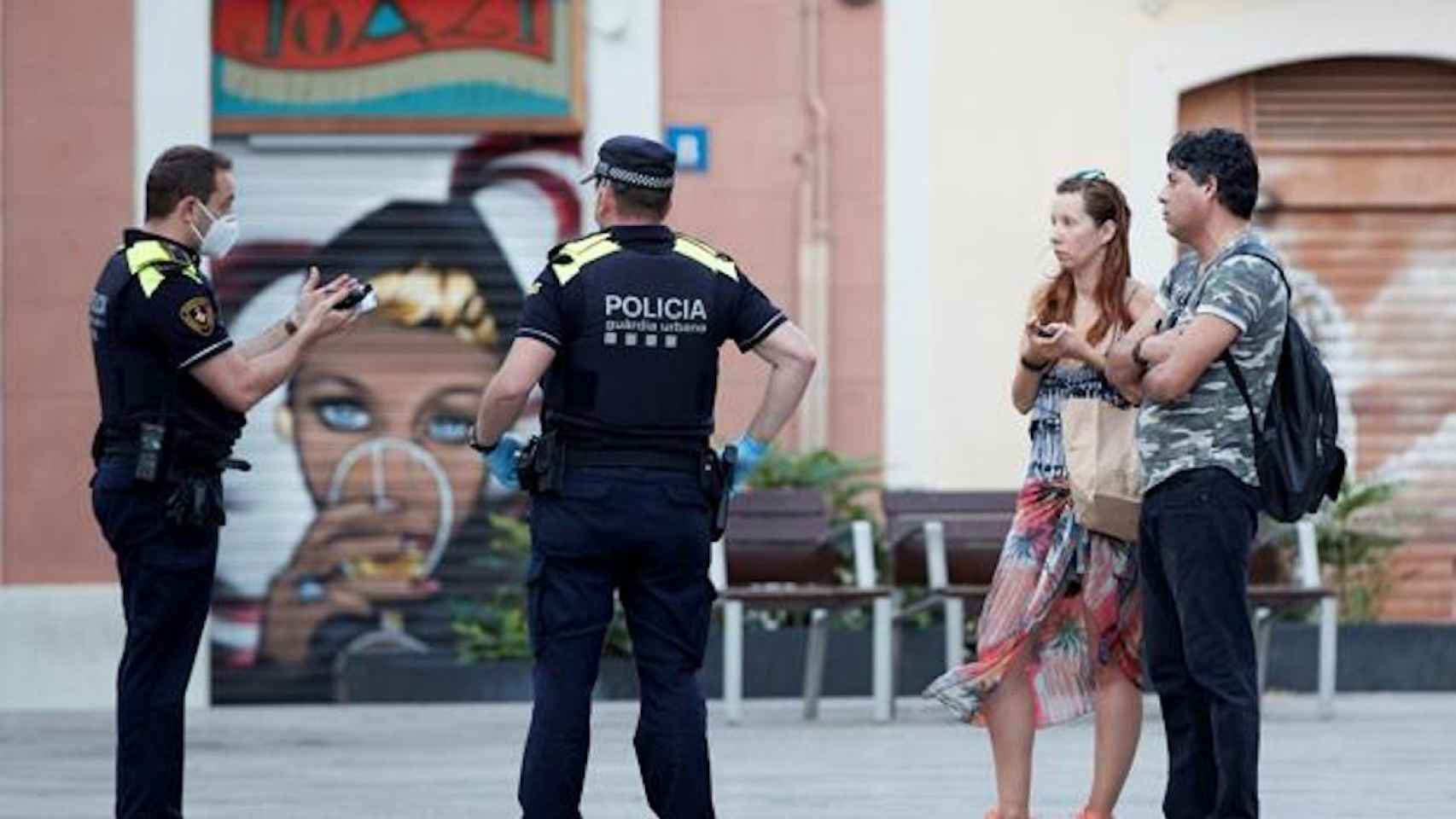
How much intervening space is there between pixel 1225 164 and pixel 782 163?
Answer: 381 inches

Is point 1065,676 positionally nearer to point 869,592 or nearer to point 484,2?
point 869,592

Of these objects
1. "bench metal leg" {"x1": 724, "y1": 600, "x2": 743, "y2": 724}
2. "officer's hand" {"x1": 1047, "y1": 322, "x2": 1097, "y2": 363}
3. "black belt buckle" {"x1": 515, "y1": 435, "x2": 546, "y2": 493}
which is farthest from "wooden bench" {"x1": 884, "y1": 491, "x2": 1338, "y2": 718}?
"black belt buckle" {"x1": 515, "y1": 435, "x2": 546, "y2": 493}

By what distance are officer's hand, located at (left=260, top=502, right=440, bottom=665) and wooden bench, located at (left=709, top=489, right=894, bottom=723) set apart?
2545mm

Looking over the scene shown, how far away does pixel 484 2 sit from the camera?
19.0m

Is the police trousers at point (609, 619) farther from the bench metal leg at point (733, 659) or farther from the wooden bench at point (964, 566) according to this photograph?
the wooden bench at point (964, 566)

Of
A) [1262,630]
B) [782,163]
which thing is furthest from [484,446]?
[782,163]

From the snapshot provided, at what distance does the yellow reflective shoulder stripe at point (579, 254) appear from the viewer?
9.30 m

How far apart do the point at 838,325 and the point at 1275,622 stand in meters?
2.65

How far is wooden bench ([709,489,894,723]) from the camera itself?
1628cm

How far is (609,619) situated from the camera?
938cm

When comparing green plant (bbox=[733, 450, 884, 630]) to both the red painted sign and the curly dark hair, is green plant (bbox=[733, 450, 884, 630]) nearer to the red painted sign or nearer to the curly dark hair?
the red painted sign

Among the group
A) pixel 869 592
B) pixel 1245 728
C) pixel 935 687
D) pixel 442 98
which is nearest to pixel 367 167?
pixel 442 98

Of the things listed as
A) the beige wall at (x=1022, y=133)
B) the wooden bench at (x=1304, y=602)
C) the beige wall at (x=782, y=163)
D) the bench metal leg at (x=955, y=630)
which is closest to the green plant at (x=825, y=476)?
the beige wall at (x=782, y=163)

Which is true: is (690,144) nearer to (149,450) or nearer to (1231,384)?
(149,450)
